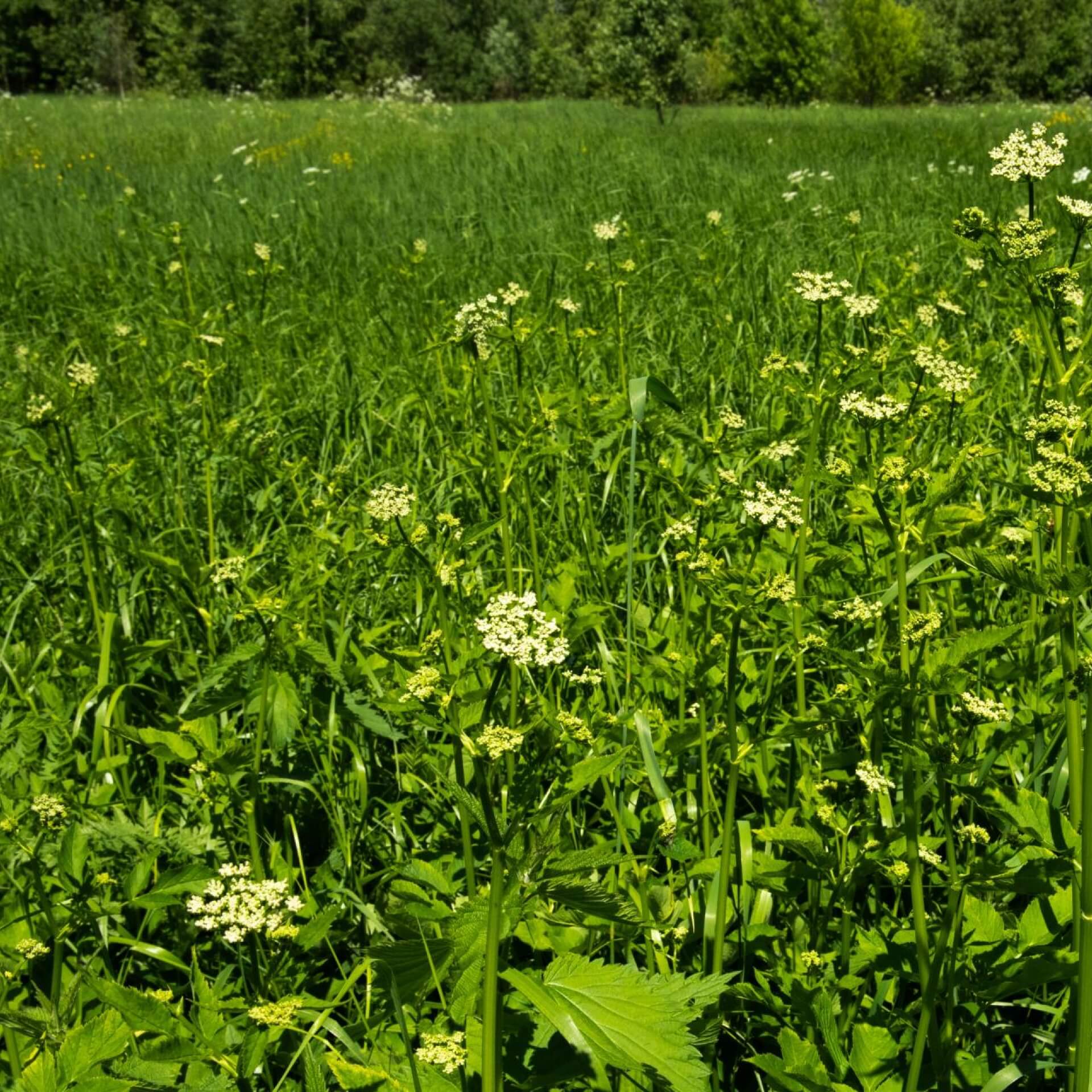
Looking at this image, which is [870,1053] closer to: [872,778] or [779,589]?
[872,778]

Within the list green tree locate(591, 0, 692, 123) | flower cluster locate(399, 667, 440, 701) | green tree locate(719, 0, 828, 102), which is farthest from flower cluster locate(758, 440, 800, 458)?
green tree locate(719, 0, 828, 102)

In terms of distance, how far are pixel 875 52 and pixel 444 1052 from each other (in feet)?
173

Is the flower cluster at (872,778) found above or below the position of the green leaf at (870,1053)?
above

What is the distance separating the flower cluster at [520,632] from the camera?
39.2 inches

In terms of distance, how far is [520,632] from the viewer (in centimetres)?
104

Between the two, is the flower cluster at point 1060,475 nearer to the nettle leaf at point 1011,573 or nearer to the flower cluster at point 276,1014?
the nettle leaf at point 1011,573

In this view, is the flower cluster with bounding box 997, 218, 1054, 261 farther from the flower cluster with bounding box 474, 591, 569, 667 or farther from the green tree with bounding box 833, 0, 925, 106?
the green tree with bounding box 833, 0, 925, 106

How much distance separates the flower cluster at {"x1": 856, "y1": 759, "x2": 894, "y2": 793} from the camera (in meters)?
1.26

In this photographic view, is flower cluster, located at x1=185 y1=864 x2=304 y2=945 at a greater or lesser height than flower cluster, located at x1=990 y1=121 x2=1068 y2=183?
lesser

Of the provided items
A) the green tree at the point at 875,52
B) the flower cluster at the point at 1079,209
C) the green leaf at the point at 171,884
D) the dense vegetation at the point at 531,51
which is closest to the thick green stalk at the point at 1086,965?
the flower cluster at the point at 1079,209

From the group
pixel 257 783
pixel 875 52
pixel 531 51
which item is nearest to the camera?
pixel 257 783

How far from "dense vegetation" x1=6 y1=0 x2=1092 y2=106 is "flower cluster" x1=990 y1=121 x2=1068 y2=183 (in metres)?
40.3

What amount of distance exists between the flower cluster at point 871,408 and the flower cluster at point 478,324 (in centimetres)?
66

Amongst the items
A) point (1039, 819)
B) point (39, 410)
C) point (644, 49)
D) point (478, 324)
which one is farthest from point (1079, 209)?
point (644, 49)
